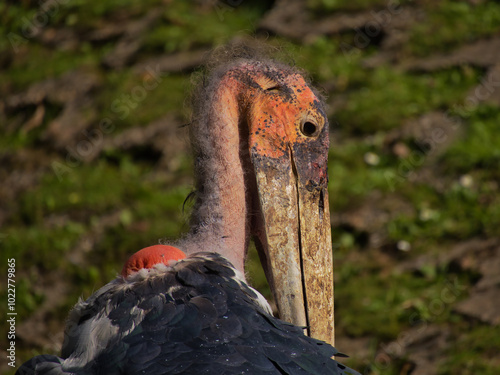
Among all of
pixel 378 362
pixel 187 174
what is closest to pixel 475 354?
pixel 378 362

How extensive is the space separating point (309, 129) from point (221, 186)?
15.0 inches

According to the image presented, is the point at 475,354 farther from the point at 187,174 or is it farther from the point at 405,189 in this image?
the point at 187,174

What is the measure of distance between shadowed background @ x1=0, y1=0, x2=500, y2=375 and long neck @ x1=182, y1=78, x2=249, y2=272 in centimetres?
30

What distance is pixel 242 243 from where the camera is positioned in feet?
8.65

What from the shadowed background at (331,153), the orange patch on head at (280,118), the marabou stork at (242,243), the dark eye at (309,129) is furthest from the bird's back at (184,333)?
the shadowed background at (331,153)

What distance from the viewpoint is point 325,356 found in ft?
7.04

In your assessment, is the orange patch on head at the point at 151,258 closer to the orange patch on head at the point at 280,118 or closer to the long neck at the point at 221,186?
the long neck at the point at 221,186

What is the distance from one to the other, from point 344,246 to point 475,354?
4.42ft

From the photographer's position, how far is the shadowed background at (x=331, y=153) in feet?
14.0

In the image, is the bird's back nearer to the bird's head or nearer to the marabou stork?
the marabou stork

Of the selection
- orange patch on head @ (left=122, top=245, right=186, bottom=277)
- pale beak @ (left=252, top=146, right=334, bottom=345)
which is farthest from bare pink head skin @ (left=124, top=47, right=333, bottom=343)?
orange patch on head @ (left=122, top=245, right=186, bottom=277)

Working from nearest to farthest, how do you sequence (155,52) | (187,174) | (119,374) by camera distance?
1. (119,374)
2. (187,174)
3. (155,52)

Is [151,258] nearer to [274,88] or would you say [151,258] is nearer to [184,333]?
[184,333]

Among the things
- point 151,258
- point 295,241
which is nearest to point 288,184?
point 295,241
